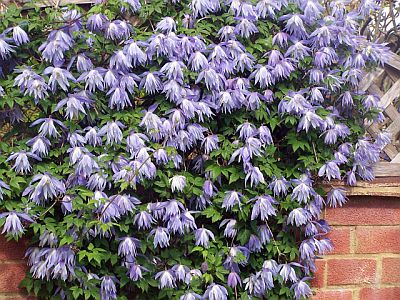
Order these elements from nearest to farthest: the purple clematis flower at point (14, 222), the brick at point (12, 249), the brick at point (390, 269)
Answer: the purple clematis flower at point (14, 222) → the brick at point (12, 249) → the brick at point (390, 269)

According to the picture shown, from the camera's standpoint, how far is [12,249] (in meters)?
2.95

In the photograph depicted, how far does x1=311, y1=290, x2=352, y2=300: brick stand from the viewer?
10.6 feet

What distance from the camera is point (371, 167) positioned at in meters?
3.16

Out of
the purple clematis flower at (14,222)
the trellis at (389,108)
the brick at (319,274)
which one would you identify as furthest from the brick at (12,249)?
the trellis at (389,108)

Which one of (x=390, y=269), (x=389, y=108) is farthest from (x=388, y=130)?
(x=390, y=269)

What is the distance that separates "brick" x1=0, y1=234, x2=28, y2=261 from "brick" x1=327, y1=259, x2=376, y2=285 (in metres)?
1.61

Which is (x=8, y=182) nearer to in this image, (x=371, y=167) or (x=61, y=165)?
(x=61, y=165)

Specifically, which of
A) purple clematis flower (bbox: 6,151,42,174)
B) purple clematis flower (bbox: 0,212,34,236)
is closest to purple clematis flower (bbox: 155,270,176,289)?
purple clematis flower (bbox: 0,212,34,236)

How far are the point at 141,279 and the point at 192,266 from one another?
0.26 metres

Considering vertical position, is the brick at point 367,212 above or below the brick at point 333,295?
above

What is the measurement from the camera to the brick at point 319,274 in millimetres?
3211

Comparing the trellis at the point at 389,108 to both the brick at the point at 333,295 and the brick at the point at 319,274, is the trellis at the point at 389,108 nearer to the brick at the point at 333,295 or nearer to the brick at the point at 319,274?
the brick at the point at 319,274

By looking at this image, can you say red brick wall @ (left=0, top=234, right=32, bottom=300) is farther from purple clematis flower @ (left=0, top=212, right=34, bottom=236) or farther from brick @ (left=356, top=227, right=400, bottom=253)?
brick @ (left=356, top=227, right=400, bottom=253)

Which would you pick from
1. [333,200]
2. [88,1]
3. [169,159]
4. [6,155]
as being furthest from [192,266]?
[88,1]
